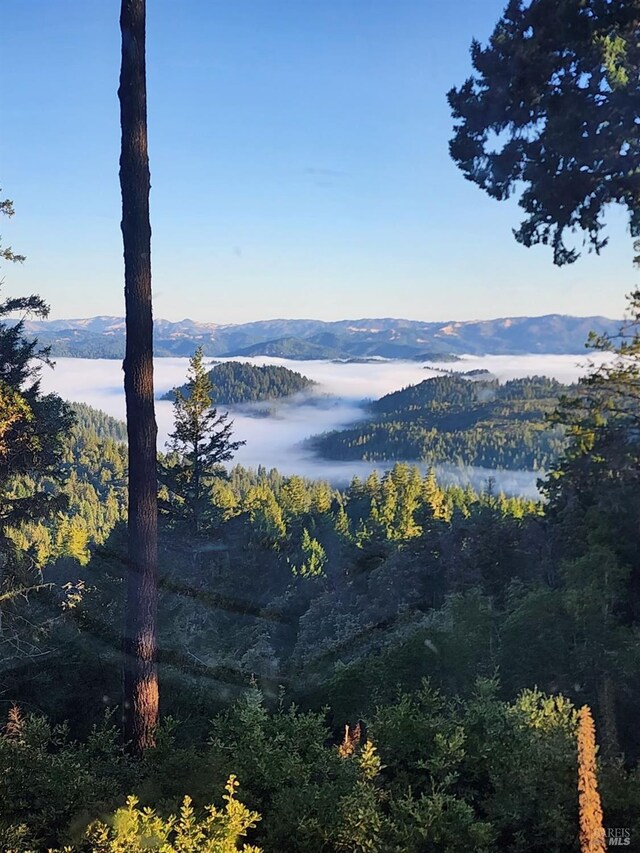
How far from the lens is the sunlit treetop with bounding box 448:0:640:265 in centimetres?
802

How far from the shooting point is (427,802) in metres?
3.71

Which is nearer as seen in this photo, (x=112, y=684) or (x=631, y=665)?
(x=631, y=665)

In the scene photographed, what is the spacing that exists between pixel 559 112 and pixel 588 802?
8.56 m

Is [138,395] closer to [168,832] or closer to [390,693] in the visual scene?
[168,832]

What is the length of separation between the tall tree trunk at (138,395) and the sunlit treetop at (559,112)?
5.73 metres

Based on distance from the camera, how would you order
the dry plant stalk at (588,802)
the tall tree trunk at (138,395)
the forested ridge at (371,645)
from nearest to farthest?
the dry plant stalk at (588,802) < the forested ridge at (371,645) < the tall tree trunk at (138,395)

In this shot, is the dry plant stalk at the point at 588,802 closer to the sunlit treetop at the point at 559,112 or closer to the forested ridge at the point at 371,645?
the forested ridge at the point at 371,645

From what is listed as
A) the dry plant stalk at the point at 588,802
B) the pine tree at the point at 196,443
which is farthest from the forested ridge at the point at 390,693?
the pine tree at the point at 196,443

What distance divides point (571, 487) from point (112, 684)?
9.79 meters

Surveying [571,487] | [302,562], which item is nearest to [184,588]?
[571,487]

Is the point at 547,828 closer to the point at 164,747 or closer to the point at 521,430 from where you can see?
the point at 164,747

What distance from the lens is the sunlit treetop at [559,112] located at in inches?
316

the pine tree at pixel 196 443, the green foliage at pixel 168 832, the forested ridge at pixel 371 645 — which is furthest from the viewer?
the pine tree at pixel 196 443

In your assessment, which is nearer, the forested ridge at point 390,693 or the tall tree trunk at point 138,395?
the forested ridge at point 390,693
